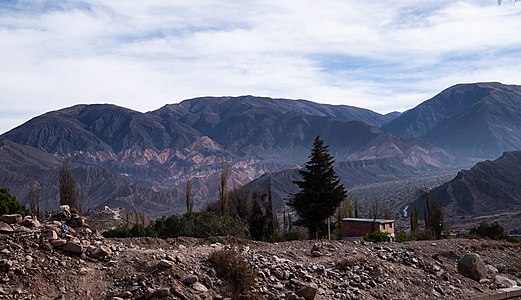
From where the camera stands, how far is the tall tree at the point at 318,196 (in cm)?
3341

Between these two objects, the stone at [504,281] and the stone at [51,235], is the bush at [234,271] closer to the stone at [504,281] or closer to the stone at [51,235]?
the stone at [51,235]

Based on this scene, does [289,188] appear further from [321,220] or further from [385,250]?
[385,250]

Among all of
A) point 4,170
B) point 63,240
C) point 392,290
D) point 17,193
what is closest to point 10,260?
point 63,240

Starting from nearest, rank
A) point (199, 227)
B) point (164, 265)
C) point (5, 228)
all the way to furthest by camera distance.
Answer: point (164, 265) < point (5, 228) < point (199, 227)

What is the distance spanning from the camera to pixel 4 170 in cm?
13300

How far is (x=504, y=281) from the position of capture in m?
16.0

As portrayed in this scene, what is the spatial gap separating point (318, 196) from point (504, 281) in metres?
17.9

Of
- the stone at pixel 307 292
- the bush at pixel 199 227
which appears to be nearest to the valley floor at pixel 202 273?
the stone at pixel 307 292

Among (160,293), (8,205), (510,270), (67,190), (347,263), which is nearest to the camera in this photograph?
(160,293)

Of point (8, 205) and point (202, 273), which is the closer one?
point (202, 273)

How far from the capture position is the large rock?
51.7 ft

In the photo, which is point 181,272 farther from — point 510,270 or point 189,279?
point 510,270

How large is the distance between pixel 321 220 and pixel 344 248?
1769 cm

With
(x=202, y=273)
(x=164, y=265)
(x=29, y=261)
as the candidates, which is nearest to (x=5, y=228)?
(x=29, y=261)
